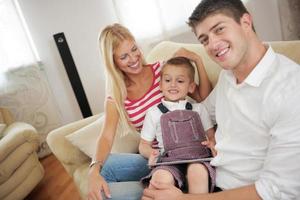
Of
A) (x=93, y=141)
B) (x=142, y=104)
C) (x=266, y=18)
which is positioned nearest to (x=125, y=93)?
(x=142, y=104)

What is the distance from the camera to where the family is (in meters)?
0.84

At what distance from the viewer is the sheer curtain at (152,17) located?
3176 millimetres

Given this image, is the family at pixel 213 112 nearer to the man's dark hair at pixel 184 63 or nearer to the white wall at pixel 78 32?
the man's dark hair at pixel 184 63

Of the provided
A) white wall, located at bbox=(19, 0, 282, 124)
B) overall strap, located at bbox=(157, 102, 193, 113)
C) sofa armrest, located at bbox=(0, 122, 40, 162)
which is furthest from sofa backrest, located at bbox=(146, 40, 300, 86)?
white wall, located at bbox=(19, 0, 282, 124)

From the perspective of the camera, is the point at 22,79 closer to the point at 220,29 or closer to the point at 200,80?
the point at 200,80

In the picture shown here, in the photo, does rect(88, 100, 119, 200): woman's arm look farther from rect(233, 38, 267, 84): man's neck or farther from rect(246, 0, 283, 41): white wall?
rect(246, 0, 283, 41): white wall

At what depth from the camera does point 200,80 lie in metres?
1.47

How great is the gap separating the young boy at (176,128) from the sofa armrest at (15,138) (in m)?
1.25

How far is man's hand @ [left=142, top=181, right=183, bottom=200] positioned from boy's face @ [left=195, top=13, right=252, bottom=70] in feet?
1.55

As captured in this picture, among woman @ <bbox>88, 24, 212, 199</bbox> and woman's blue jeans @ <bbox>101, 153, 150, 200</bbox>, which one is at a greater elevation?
woman @ <bbox>88, 24, 212, 199</bbox>

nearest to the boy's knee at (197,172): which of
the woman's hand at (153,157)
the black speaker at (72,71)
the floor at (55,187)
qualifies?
the woman's hand at (153,157)

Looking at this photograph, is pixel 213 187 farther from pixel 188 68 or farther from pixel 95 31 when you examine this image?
pixel 95 31

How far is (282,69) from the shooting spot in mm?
882

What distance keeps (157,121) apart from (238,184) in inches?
20.1
